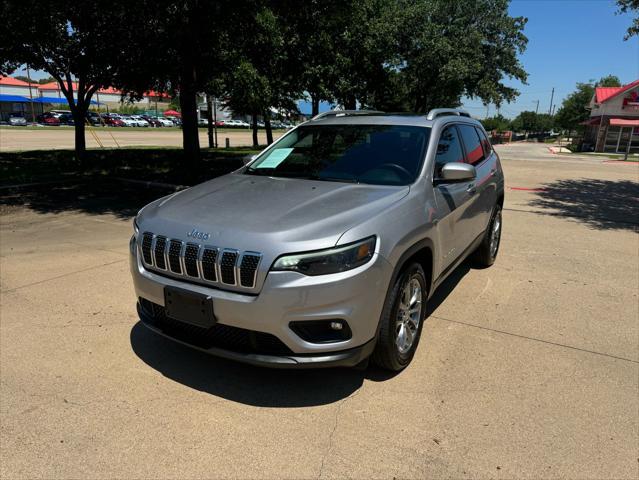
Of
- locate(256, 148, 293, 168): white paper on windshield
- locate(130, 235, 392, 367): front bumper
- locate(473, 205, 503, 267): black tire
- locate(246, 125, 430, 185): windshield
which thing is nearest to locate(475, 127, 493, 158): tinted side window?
locate(473, 205, 503, 267): black tire

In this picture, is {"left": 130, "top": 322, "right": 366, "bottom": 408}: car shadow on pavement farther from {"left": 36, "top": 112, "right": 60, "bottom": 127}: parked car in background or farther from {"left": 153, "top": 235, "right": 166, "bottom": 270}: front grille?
{"left": 36, "top": 112, "right": 60, "bottom": 127}: parked car in background

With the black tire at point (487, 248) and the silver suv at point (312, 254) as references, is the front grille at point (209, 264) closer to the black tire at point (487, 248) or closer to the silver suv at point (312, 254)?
the silver suv at point (312, 254)

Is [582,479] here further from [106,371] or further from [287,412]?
[106,371]

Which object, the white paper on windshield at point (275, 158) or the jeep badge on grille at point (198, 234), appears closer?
the jeep badge on grille at point (198, 234)

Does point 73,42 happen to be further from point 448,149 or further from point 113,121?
point 113,121

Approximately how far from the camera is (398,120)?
14.4 ft

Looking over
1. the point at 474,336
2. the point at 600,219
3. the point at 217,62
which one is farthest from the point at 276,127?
the point at 474,336

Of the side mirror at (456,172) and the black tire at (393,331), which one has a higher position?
the side mirror at (456,172)

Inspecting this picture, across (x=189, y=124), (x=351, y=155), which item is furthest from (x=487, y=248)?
(x=189, y=124)

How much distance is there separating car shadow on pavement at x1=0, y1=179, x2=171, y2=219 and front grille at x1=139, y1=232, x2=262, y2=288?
18.6 ft

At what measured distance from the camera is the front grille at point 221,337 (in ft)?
9.25

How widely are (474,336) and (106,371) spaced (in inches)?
112

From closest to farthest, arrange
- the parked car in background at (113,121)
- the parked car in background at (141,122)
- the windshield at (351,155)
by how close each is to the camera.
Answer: the windshield at (351,155) → the parked car in background at (113,121) → the parked car in background at (141,122)

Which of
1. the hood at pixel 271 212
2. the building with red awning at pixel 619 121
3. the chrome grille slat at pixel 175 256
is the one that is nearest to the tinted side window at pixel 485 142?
the hood at pixel 271 212
